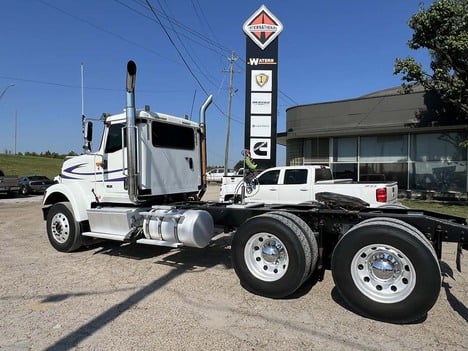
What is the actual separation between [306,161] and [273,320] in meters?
18.9

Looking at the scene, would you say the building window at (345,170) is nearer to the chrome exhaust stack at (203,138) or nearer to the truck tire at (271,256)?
the chrome exhaust stack at (203,138)

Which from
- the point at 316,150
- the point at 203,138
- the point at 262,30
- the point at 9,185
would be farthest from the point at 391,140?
the point at 9,185

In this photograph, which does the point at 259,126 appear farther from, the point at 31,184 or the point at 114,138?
the point at 31,184

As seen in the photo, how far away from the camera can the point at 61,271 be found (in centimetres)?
666

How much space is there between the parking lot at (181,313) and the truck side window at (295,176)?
5.52 metres

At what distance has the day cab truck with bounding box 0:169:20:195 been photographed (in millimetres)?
25516

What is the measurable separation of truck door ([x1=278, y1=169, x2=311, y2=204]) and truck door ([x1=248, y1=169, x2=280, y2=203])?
202 millimetres

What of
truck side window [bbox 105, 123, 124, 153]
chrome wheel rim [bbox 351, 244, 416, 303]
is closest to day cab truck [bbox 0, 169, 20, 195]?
truck side window [bbox 105, 123, 124, 153]

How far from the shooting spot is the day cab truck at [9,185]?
1005 inches

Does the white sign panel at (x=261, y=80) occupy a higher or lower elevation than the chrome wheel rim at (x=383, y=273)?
higher

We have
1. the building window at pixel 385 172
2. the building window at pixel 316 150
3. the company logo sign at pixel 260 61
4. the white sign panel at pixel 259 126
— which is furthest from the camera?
the building window at pixel 316 150

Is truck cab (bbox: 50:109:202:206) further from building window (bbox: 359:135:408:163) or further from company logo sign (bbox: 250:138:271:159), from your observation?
building window (bbox: 359:135:408:163)

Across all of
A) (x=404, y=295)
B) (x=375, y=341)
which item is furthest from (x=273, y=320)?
(x=404, y=295)

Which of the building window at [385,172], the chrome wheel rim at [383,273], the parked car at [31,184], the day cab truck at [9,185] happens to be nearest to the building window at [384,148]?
the building window at [385,172]
